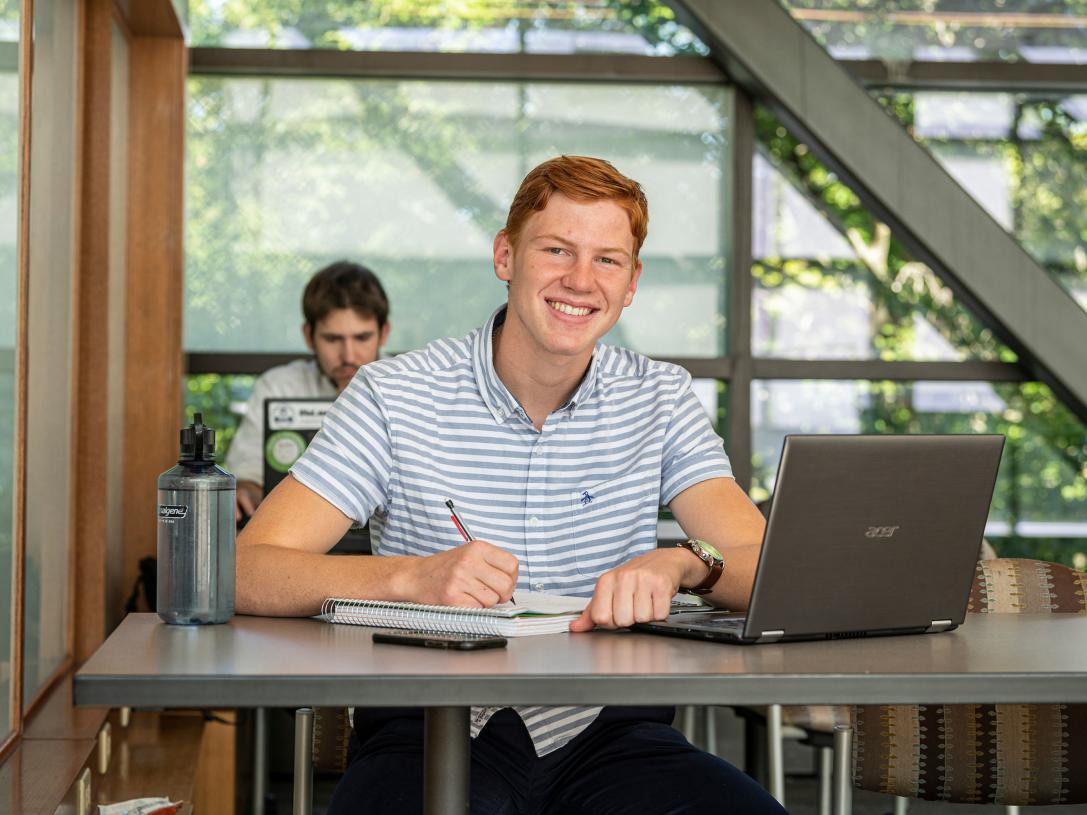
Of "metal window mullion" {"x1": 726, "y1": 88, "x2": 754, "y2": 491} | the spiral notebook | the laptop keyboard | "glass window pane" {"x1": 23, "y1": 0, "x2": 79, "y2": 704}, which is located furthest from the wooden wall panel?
the laptop keyboard

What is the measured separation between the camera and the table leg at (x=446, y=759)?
1.55m

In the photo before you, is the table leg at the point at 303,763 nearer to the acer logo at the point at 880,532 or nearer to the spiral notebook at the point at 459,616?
the spiral notebook at the point at 459,616

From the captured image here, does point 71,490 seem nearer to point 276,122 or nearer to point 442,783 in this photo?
point 276,122

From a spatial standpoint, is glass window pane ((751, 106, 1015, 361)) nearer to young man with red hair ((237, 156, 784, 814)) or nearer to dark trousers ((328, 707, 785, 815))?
young man with red hair ((237, 156, 784, 814))

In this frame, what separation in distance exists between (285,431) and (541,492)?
71.5 inches

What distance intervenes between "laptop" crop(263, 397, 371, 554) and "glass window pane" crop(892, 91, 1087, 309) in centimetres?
288

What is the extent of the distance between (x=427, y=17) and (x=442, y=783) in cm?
423

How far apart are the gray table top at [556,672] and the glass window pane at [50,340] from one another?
186 cm

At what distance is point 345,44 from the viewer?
5.31 metres

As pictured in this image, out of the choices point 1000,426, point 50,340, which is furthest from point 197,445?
point 1000,426

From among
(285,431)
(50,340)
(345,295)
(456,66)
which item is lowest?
(285,431)

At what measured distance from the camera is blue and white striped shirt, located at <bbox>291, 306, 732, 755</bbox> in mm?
2062

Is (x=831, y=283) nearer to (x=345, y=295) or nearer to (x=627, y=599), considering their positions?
(x=345, y=295)

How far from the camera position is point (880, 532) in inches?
64.4
